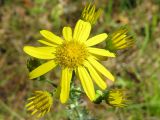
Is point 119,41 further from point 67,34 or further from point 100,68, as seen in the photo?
point 67,34

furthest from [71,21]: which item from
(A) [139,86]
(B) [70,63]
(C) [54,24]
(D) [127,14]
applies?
(B) [70,63]

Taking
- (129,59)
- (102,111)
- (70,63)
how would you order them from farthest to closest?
(129,59) < (102,111) < (70,63)

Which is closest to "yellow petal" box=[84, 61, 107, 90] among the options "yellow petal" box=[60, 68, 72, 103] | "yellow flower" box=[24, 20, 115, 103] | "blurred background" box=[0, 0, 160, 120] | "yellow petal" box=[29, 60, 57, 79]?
"yellow flower" box=[24, 20, 115, 103]

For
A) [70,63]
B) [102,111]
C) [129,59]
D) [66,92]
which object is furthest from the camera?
[129,59]

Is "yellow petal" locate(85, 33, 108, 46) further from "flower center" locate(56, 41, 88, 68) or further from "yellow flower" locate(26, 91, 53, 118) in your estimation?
"yellow flower" locate(26, 91, 53, 118)

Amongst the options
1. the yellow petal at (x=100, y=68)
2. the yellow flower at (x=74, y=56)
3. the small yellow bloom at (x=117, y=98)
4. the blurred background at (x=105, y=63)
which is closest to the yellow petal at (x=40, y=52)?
the yellow flower at (x=74, y=56)

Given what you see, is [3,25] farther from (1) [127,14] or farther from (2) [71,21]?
(1) [127,14]

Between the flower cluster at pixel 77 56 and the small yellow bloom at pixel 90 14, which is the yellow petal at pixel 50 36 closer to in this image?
the flower cluster at pixel 77 56

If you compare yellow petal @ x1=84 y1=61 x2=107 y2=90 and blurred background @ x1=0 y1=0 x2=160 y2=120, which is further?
blurred background @ x1=0 y1=0 x2=160 y2=120
